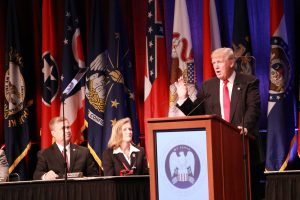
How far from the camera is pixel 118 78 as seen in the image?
7.59 metres

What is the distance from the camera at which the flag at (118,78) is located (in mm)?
7543

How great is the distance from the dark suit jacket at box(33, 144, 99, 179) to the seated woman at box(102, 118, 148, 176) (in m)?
0.27

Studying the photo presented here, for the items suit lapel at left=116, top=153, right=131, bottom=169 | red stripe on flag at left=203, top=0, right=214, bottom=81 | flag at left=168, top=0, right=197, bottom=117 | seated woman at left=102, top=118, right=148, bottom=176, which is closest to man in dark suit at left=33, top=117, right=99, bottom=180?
seated woman at left=102, top=118, right=148, bottom=176

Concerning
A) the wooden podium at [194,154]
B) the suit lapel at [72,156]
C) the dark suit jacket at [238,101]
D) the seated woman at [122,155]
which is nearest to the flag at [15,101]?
the suit lapel at [72,156]

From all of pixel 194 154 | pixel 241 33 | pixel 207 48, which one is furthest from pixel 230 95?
pixel 207 48

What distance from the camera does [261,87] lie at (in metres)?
7.17

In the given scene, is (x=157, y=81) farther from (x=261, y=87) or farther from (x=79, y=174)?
(x=79, y=174)

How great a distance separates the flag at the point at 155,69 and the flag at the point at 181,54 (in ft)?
0.62

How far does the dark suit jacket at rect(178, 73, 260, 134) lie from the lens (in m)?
4.77

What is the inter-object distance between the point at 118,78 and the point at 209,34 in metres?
1.26

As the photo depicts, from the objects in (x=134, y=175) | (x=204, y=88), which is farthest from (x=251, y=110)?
(x=134, y=175)

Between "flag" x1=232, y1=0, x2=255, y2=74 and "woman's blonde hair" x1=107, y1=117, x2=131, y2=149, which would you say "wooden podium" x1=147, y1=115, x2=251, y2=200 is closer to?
"woman's blonde hair" x1=107, y1=117, x2=131, y2=149

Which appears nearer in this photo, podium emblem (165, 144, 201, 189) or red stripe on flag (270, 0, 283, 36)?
podium emblem (165, 144, 201, 189)

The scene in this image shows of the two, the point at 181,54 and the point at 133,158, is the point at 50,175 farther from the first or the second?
the point at 181,54
